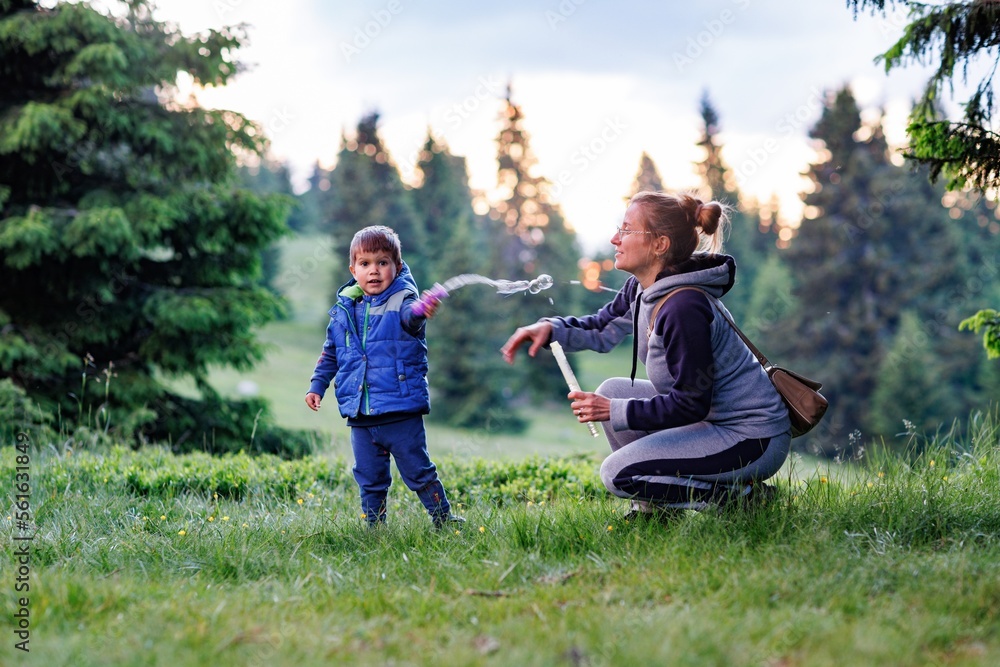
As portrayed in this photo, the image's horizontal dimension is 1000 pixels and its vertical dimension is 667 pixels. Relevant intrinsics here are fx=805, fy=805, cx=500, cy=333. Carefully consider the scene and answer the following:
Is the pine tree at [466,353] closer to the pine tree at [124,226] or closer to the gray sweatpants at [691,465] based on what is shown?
the pine tree at [124,226]

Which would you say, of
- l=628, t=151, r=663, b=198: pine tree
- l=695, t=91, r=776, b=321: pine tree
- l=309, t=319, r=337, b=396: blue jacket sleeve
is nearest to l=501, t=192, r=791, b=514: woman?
l=309, t=319, r=337, b=396: blue jacket sleeve

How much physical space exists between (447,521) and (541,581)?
1.12 meters

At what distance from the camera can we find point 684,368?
3881 millimetres

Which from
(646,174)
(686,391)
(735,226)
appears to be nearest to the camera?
(686,391)

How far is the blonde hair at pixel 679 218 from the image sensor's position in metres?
4.15

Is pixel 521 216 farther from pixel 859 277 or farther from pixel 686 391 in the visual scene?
pixel 686 391

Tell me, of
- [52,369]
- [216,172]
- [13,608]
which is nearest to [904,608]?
[13,608]

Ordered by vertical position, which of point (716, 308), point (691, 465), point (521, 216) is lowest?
point (691, 465)

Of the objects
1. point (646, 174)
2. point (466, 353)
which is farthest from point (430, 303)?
point (646, 174)

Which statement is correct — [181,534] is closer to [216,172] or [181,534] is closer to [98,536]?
[98,536]

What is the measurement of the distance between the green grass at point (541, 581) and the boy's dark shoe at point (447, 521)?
0.12 meters

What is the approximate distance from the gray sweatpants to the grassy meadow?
175 mm

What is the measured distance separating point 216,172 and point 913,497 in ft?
29.0

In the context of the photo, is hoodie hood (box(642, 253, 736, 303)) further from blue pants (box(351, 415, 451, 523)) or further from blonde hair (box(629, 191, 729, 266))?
blue pants (box(351, 415, 451, 523))
